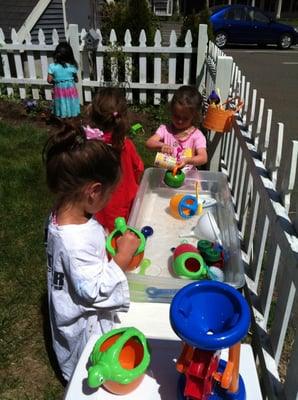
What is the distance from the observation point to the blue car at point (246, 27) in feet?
53.0

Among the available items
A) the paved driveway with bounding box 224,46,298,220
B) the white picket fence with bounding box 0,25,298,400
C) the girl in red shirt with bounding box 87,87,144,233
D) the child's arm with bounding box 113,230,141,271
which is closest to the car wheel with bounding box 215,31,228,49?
the paved driveway with bounding box 224,46,298,220

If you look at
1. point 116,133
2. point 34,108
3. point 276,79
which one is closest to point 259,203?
point 116,133

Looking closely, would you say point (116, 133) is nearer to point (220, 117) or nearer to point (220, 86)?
point (220, 117)

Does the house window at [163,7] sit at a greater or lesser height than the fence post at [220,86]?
lesser

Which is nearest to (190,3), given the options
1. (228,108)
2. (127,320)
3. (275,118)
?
(275,118)

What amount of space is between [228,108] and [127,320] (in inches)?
84.1

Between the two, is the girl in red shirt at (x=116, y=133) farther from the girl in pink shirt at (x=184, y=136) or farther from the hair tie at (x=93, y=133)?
the girl in pink shirt at (x=184, y=136)

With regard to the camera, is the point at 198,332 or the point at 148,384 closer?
the point at 198,332

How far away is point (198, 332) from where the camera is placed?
1.01 m

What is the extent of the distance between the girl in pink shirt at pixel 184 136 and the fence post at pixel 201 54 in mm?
3214

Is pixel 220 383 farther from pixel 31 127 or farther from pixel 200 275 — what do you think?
pixel 31 127

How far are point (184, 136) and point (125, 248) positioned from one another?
159 cm

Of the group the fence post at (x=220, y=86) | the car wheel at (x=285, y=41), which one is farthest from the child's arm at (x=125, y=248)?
the car wheel at (x=285, y=41)

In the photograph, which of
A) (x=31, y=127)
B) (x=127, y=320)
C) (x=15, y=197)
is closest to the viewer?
(x=127, y=320)
